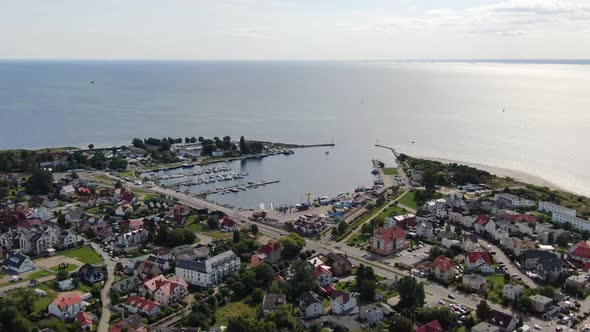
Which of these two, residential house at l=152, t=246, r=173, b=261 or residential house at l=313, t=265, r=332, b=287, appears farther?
residential house at l=152, t=246, r=173, b=261

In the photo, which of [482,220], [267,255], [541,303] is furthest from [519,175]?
[267,255]

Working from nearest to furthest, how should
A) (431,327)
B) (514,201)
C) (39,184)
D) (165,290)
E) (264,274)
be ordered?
(431,327), (165,290), (264,274), (514,201), (39,184)

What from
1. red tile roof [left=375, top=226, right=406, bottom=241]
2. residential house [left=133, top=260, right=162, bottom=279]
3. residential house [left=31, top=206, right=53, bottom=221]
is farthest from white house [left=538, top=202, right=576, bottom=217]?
residential house [left=31, top=206, right=53, bottom=221]

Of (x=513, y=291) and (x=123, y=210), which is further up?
(x=513, y=291)

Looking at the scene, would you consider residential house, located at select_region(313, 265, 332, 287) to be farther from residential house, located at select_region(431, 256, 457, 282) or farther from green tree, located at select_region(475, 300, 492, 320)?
green tree, located at select_region(475, 300, 492, 320)

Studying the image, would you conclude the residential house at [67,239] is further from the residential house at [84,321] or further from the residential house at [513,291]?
the residential house at [513,291]

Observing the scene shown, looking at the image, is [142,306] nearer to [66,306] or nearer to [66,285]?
[66,306]

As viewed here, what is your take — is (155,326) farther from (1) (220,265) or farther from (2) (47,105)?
(2) (47,105)
